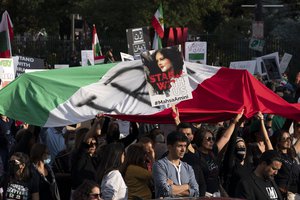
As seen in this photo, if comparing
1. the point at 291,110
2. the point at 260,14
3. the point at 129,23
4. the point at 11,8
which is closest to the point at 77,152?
the point at 291,110

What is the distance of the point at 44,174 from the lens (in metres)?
10.7

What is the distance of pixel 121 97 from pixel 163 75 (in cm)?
66

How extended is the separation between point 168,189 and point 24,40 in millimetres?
31925

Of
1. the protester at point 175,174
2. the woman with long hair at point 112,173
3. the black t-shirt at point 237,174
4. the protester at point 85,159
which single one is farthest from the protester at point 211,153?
the protester at point 85,159

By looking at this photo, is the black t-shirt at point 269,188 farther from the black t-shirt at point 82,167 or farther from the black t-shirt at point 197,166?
the black t-shirt at point 82,167

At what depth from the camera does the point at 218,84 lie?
12.4 m

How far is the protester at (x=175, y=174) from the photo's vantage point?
9.51 meters

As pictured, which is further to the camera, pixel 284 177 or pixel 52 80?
Answer: pixel 52 80

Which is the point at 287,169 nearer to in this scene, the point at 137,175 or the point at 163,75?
the point at 163,75

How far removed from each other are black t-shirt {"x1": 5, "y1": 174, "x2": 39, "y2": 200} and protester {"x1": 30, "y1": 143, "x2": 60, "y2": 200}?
0.20m

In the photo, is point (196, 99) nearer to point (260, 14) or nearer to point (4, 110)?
point (4, 110)

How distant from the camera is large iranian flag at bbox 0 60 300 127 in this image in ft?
38.7

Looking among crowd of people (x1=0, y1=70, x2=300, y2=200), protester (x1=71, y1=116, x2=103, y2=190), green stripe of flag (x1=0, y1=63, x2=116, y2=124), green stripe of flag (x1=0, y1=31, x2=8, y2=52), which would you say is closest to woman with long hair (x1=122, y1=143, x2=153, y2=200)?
crowd of people (x1=0, y1=70, x2=300, y2=200)

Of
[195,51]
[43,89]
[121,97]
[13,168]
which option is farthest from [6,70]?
[195,51]
